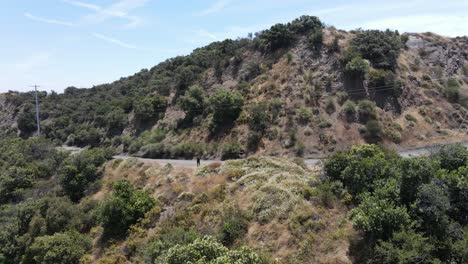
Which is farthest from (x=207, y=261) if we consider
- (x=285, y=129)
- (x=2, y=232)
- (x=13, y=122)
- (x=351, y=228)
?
(x=13, y=122)

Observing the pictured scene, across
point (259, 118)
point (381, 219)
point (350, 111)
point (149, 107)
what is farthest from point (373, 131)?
point (149, 107)

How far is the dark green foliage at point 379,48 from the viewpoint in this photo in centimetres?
5038

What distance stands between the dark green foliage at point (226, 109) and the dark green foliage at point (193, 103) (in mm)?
3965

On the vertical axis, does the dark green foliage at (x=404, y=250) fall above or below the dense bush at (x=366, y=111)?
below

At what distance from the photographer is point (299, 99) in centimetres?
4881

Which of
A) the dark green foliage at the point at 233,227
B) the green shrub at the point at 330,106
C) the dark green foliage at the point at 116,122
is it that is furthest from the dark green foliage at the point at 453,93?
the dark green foliage at the point at 116,122

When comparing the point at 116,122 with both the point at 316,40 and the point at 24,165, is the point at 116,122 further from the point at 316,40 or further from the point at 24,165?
the point at 316,40

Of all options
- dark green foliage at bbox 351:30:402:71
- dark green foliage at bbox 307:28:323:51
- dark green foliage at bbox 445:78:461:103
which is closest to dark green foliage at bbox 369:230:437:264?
dark green foliage at bbox 351:30:402:71

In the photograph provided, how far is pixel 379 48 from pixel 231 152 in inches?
922

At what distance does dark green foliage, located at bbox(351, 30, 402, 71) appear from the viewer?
165ft

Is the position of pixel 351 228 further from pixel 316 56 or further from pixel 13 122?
pixel 13 122

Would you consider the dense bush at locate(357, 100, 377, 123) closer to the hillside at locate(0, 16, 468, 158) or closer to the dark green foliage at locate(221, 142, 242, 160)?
the hillside at locate(0, 16, 468, 158)

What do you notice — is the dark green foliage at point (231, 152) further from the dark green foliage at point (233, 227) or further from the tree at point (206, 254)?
the tree at point (206, 254)

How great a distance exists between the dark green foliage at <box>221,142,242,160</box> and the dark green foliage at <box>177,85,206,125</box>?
34.7 ft
